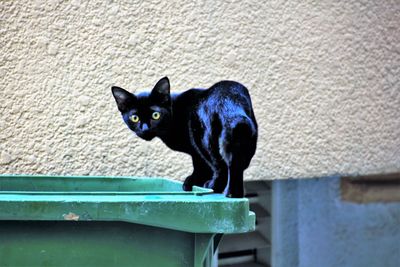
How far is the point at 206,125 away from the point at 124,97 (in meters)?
0.24

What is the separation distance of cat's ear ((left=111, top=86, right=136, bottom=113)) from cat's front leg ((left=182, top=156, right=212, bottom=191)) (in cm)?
21

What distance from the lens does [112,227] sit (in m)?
0.94

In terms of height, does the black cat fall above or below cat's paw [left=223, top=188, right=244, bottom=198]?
above

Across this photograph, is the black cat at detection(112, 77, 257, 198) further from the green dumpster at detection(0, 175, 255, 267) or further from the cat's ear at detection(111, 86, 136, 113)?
the green dumpster at detection(0, 175, 255, 267)

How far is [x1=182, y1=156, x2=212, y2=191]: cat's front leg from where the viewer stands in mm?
1213

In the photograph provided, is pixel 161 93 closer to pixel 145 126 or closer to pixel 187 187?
pixel 145 126

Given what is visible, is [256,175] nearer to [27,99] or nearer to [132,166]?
Answer: [132,166]

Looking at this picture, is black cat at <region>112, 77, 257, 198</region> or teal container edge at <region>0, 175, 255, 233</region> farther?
black cat at <region>112, 77, 257, 198</region>

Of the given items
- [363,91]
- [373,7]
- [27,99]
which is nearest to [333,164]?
[363,91]

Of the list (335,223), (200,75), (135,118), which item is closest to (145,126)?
A: (135,118)

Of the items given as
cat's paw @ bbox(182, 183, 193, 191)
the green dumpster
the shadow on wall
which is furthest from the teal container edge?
the shadow on wall

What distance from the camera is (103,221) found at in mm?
→ 934

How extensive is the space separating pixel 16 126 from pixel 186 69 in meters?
0.64

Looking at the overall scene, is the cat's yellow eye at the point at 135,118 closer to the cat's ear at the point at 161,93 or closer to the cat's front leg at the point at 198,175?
the cat's ear at the point at 161,93
